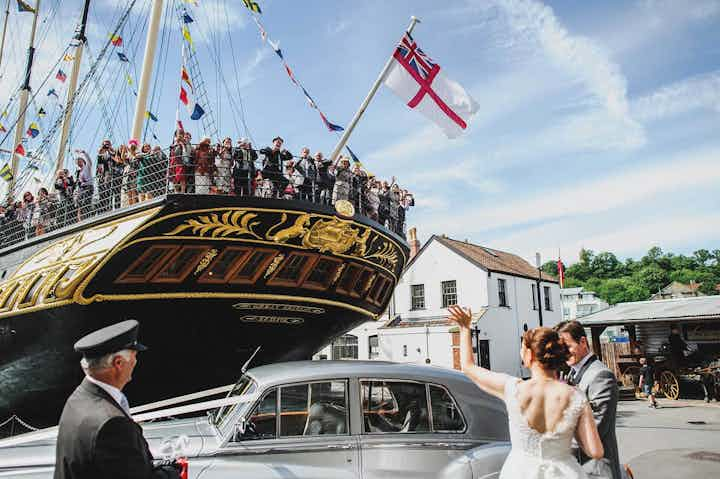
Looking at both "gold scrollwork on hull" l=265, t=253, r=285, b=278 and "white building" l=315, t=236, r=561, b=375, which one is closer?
"gold scrollwork on hull" l=265, t=253, r=285, b=278

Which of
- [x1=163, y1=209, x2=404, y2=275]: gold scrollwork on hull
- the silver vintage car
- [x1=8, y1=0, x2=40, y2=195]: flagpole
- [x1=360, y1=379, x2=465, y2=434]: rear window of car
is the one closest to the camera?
the silver vintage car

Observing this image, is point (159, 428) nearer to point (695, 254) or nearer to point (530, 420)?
point (530, 420)

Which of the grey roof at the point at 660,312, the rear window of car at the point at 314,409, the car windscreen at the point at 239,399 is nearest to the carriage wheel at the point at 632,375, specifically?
the grey roof at the point at 660,312

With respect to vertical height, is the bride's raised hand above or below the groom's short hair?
above

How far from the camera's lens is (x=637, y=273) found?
298ft

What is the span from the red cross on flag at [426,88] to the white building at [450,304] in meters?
13.4

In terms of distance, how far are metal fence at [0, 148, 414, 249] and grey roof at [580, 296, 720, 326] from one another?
10371 mm

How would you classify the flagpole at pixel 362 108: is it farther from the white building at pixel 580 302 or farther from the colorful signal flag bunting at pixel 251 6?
the white building at pixel 580 302

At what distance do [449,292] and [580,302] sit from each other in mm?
63228

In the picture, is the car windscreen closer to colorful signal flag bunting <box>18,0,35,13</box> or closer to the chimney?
colorful signal flag bunting <box>18,0,35,13</box>

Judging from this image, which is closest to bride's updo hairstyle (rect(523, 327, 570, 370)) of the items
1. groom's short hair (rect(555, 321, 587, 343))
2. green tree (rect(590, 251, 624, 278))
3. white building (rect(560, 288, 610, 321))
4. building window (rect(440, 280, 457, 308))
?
groom's short hair (rect(555, 321, 587, 343))

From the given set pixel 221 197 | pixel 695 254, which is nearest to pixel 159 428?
pixel 221 197

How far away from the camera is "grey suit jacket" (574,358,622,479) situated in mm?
3021

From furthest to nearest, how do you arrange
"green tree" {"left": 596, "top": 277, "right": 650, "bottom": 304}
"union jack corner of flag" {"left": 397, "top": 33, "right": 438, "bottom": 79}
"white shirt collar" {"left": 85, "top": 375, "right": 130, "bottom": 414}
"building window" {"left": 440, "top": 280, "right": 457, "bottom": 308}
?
"green tree" {"left": 596, "top": 277, "right": 650, "bottom": 304}, "building window" {"left": 440, "top": 280, "right": 457, "bottom": 308}, "union jack corner of flag" {"left": 397, "top": 33, "right": 438, "bottom": 79}, "white shirt collar" {"left": 85, "top": 375, "right": 130, "bottom": 414}
